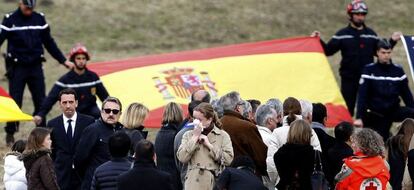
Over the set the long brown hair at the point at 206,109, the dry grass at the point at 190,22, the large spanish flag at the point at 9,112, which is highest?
the long brown hair at the point at 206,109

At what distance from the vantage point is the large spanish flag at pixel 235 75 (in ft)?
70.7

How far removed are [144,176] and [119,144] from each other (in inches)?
26.3

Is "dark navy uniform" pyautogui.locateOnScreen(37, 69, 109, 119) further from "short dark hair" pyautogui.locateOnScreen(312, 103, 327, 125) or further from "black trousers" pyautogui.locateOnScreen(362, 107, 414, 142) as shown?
"short dark hair" pyautogui.locateOnScreen(312, 103, 327, 125)

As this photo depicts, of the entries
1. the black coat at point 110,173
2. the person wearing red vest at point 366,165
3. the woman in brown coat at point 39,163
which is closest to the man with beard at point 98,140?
the woman in brown coat at point 39,163

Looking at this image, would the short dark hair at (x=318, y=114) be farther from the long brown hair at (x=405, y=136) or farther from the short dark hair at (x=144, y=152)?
the short dark hair at (x=144, y=152)

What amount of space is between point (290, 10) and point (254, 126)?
23.6 metres

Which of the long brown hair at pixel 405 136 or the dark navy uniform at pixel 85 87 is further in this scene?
the dark navy uniform at pixel 85 87

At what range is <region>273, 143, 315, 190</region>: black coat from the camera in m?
14.6

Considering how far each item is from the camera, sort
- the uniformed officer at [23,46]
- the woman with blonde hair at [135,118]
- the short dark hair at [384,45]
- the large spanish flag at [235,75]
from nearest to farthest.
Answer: the woman with blonde hair at [135,118]
the short dark hair at [384,45]
the uniformed officer at [23,46]
the large spanish flag at [235,75]

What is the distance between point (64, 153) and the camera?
16.2 meters

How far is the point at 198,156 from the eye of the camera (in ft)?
48.9

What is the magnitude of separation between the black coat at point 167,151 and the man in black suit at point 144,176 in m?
2.14

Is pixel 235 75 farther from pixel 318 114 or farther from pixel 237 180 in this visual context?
pixel 237 180

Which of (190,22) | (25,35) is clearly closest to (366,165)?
(25,35)
